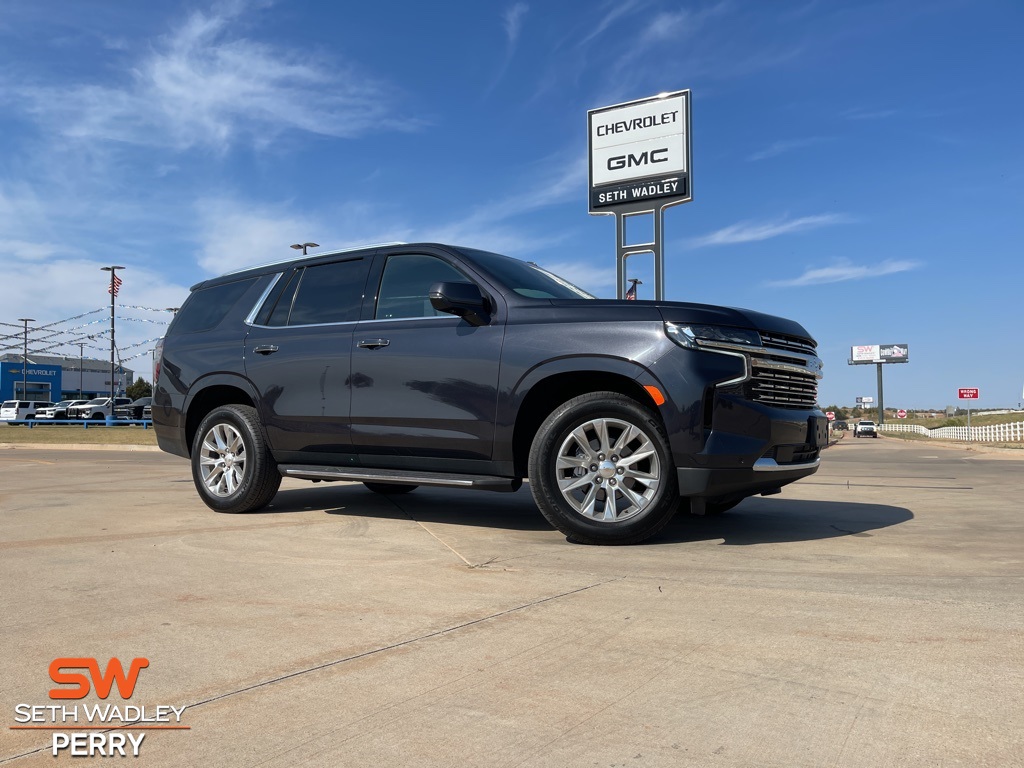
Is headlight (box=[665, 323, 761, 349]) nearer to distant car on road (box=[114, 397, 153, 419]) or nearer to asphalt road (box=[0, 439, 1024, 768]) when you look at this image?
asphalt road (box=[0, 439, 1024, 768])

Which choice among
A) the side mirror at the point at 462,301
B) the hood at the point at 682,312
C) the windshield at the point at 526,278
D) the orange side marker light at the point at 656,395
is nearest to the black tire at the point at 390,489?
the windshield at the point at 526,278

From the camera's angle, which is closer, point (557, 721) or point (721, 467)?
point (557, 721)

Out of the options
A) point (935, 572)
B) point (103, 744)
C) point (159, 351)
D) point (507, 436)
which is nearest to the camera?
point (103, 744)

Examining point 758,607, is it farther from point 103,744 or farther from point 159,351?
point 159,351

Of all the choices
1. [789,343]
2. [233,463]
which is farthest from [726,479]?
[233,463]

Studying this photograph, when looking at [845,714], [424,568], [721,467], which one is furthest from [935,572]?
[424,568]

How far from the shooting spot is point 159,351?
7.28 meters

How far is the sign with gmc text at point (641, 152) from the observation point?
2108cm

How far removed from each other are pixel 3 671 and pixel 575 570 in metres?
2.43

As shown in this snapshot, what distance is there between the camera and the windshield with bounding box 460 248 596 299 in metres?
5.61

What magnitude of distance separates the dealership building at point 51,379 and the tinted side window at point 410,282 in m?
103

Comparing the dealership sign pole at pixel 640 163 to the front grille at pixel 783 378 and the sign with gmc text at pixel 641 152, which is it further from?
the front grille at pixel 783 378

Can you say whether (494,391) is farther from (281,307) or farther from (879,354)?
(879,354)

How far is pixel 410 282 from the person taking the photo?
5938 millimetres
